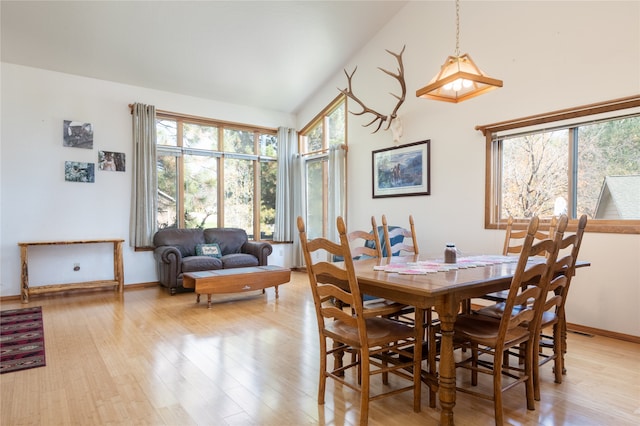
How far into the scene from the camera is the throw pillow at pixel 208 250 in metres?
5.53

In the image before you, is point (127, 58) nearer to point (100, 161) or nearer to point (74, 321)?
point (100, 161)

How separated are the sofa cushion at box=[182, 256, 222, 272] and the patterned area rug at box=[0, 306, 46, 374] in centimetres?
164

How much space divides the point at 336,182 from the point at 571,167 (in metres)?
3.32

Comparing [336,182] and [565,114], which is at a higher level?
[565,114]

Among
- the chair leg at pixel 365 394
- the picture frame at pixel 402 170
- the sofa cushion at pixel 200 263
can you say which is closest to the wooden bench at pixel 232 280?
the sofa cushion at pixel 200 263

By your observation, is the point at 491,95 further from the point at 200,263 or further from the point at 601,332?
the point at 200,263

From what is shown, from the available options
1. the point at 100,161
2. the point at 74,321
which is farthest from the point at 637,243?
the point at 100,161

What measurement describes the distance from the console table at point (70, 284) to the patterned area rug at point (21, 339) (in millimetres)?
452

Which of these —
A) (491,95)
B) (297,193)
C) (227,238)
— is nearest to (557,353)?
(491,95)

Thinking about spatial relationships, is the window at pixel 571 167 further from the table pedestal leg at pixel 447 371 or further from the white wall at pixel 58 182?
the white wall at pixel 58 182

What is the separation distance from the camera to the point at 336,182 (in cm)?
609

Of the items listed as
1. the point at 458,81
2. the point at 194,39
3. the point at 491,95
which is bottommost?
the point at 458,81

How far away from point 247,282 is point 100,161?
113 inches

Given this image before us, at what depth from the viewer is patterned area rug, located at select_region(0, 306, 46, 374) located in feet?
8.69
